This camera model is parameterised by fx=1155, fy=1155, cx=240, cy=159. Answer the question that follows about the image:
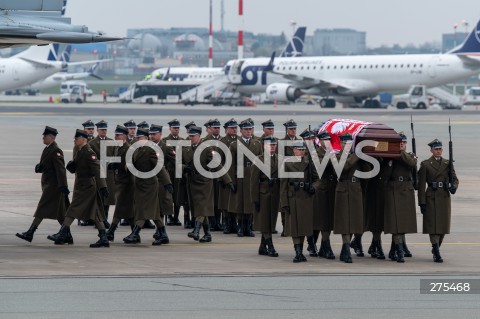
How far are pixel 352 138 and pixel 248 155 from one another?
10.1 feet

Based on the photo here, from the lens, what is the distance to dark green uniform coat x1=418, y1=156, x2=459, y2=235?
17.0 meters

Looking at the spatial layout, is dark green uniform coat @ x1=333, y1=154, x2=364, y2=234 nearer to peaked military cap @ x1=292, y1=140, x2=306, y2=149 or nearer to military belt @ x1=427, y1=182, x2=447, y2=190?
peaked military cap @ x1=292, y1=140, x2=306, y2=149

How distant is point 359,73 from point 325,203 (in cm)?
7265

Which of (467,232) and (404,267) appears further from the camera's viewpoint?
(467,232)

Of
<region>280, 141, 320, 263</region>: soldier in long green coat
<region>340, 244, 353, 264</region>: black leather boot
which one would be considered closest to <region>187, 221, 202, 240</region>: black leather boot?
<region>280, 141, 320, 263</region>: soldier in long green coat

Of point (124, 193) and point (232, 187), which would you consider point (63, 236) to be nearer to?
point (124, 193)

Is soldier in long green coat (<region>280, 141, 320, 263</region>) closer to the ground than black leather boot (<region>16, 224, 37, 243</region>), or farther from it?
farther from it

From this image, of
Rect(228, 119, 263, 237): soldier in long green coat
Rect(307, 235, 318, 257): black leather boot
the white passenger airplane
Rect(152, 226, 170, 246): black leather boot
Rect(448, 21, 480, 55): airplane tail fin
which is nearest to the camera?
Rect(307, 235, 318, 257): black leather boot

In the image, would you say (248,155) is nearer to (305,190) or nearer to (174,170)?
(174,170)

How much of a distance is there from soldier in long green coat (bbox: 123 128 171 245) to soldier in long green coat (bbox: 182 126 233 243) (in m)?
0.77

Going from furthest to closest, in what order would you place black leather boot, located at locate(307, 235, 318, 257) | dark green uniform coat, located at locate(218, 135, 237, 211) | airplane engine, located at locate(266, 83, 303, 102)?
airplane engine, located at locate(266, 83, 303, 102), dark green uniform coat, located at locate(218, 135, 237, 211), black leather boot, located at locate(307, 235, 318, 257)

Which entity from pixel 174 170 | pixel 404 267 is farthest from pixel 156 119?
pixel 404 267

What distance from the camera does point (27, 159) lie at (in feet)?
120

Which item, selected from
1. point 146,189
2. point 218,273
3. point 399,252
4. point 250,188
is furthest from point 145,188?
point 399,252
